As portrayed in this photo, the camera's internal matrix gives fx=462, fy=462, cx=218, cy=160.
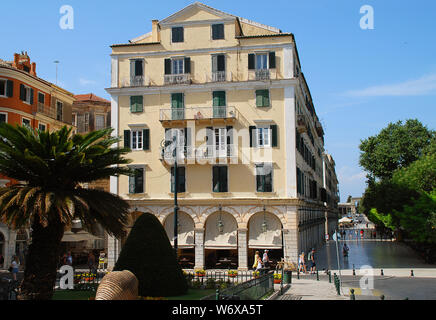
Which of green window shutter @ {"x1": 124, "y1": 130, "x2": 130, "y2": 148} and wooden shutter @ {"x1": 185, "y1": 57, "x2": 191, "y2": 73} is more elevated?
wooden shutter @ {"x1": 185, "y1": 57, "x2": 191, "y2": 73}

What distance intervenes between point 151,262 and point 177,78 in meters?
20.9

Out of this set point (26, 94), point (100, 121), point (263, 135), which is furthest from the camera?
point (100, 121)

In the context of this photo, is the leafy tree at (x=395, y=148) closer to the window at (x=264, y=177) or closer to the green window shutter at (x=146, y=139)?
the window at (x=264, y=177)

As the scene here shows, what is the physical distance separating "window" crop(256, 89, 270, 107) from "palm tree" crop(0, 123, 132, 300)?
731 inches

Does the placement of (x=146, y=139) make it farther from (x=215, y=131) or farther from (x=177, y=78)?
(x=215, y=131)

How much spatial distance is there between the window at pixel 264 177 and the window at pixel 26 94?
20963 millimetres

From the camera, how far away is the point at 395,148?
66.1m

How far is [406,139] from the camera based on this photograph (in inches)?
2616

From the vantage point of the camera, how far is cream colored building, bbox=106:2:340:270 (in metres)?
35.0

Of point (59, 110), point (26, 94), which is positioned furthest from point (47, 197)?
point (59, 110)

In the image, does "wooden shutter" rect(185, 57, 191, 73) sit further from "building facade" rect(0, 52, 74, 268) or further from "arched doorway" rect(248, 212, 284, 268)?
"building facade" rect(0, 52, 74, 268)

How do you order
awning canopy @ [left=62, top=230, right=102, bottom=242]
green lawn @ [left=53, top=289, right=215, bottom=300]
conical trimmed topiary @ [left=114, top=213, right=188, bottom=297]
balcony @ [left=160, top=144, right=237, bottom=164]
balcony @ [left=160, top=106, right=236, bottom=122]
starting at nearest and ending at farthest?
conical trimmed topiary @ [left=114, top=213, right=188, bottom=297] → green lawn @ [left=53, top=289, right=215, bottom=300] → awning canopy @ [left=62, top=230, right=102, bottom=242] → balcony @ [left=160, top=144, right=237, bottom=164] → balcony @ [left=160, top=106, right=236, bottom=122]

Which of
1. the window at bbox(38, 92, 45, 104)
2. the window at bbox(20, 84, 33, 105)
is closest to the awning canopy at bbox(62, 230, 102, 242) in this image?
the window at bbox(20, 84, 33, 105)

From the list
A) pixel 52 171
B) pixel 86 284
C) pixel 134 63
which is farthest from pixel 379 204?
pixel 52 171
